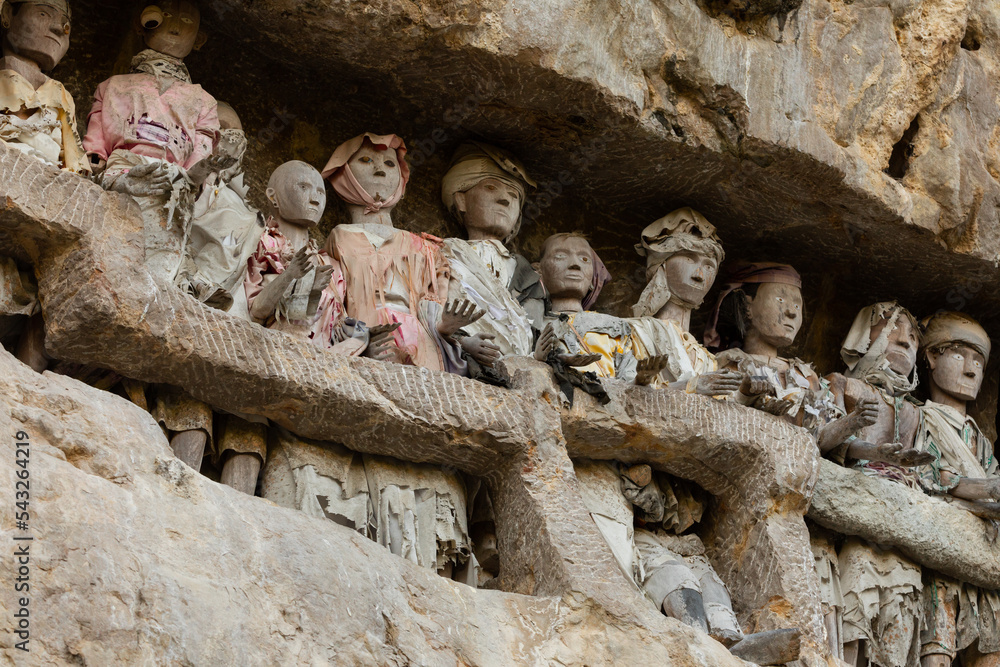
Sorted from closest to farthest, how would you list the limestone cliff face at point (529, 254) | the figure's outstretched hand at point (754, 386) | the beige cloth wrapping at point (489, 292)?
the limestone cliff face at point (529, 254) → the beige cloth wrapping at point (489, 292) → the figure's outstretched hand at point (754, 386)

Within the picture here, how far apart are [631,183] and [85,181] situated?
11.1 feet

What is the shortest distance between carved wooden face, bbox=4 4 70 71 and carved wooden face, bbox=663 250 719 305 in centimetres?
336

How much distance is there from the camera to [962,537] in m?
8.35

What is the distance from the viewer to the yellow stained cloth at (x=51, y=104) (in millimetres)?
6711

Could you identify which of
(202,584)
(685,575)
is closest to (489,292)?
(685,575)

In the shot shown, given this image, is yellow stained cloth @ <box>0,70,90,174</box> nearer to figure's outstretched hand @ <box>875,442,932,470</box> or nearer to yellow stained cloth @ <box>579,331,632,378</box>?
yellow stained cloth @ <box>579,331,632,378</box>

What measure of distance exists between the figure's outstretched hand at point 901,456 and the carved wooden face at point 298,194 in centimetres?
308

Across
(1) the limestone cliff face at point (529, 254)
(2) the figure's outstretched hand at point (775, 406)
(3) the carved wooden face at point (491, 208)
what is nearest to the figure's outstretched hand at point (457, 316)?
(1) the limestone cliff face at point (529, 254)

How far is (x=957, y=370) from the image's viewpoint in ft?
31.2

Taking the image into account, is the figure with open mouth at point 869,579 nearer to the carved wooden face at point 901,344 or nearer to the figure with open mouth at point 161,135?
the carved wooden face at point 901,344

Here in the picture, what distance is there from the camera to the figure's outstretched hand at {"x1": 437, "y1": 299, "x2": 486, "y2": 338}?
715 cm

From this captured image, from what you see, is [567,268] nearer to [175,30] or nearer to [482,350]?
[482,350]

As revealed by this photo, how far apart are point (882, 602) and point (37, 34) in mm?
4849

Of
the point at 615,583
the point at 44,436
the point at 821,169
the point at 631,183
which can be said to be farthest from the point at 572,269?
the point at 44,436
